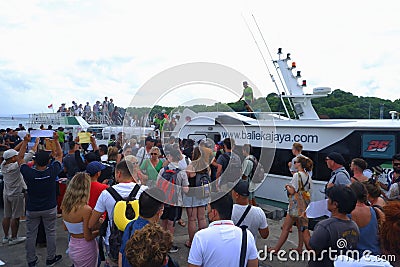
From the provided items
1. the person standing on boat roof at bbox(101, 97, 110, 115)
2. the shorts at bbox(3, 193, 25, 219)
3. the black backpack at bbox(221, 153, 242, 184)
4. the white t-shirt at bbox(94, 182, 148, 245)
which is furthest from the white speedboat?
the person standing on boat roof at bbox(101, 97, 110, 115)

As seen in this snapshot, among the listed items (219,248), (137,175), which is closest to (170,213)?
(137,175)

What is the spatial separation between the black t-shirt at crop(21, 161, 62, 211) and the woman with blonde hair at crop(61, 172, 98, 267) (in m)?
1.13

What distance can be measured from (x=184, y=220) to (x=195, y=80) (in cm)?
417

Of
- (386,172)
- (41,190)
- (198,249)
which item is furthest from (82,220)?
(386,172)

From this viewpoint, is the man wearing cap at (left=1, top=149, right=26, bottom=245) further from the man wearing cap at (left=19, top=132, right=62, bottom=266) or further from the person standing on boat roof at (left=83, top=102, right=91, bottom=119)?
the person standing on boat roof at (left=83, top=102, right=91, bottom=119)

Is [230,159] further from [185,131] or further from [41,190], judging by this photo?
[185,131]

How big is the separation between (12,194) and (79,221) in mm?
2583

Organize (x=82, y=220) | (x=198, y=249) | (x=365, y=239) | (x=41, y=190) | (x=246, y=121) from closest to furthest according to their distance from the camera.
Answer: (x=198, y=249), (x=365, y=239), (x=82, y=220), (x=41, y=190), (x=246, y=121)

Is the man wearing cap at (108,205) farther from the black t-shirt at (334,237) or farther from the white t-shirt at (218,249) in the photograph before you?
the black t-shirt at (334,237)

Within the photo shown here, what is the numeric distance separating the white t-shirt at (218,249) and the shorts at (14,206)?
4.08 m

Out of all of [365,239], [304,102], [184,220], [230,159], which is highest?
[304,102]

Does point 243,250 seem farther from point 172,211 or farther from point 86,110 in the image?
point 86,110

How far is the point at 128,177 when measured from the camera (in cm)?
352

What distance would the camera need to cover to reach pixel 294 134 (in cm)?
829
